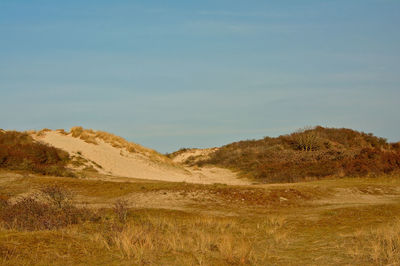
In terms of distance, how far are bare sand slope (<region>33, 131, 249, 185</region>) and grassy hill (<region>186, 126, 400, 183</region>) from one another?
290 cm

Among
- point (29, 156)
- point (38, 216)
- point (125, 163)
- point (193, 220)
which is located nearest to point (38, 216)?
point (38, 216)

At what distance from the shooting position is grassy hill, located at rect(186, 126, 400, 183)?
92.6 ft

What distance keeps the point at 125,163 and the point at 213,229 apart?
2256cm

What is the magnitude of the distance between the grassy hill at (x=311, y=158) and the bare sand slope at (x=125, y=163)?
9.53 ft

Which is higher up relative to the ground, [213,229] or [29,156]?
[29,156]

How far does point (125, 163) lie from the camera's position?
1329 inches

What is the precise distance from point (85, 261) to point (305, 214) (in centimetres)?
878

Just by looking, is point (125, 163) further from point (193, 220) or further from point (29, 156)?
point (193, 220)

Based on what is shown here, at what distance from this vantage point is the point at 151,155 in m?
39.8

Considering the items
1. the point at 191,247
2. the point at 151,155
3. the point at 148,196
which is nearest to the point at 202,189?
the point at 148,196

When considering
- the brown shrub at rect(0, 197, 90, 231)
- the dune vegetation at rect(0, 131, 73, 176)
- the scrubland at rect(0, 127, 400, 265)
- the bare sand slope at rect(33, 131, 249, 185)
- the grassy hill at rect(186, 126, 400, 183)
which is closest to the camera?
the scrubland at rect(0, 127, 400, 265)

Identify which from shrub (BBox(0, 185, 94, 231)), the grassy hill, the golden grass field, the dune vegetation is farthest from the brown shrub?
the grassy hill

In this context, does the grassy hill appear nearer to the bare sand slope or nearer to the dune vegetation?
the bare sand slope

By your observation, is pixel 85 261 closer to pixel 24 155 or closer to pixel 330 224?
pixel 330 224
